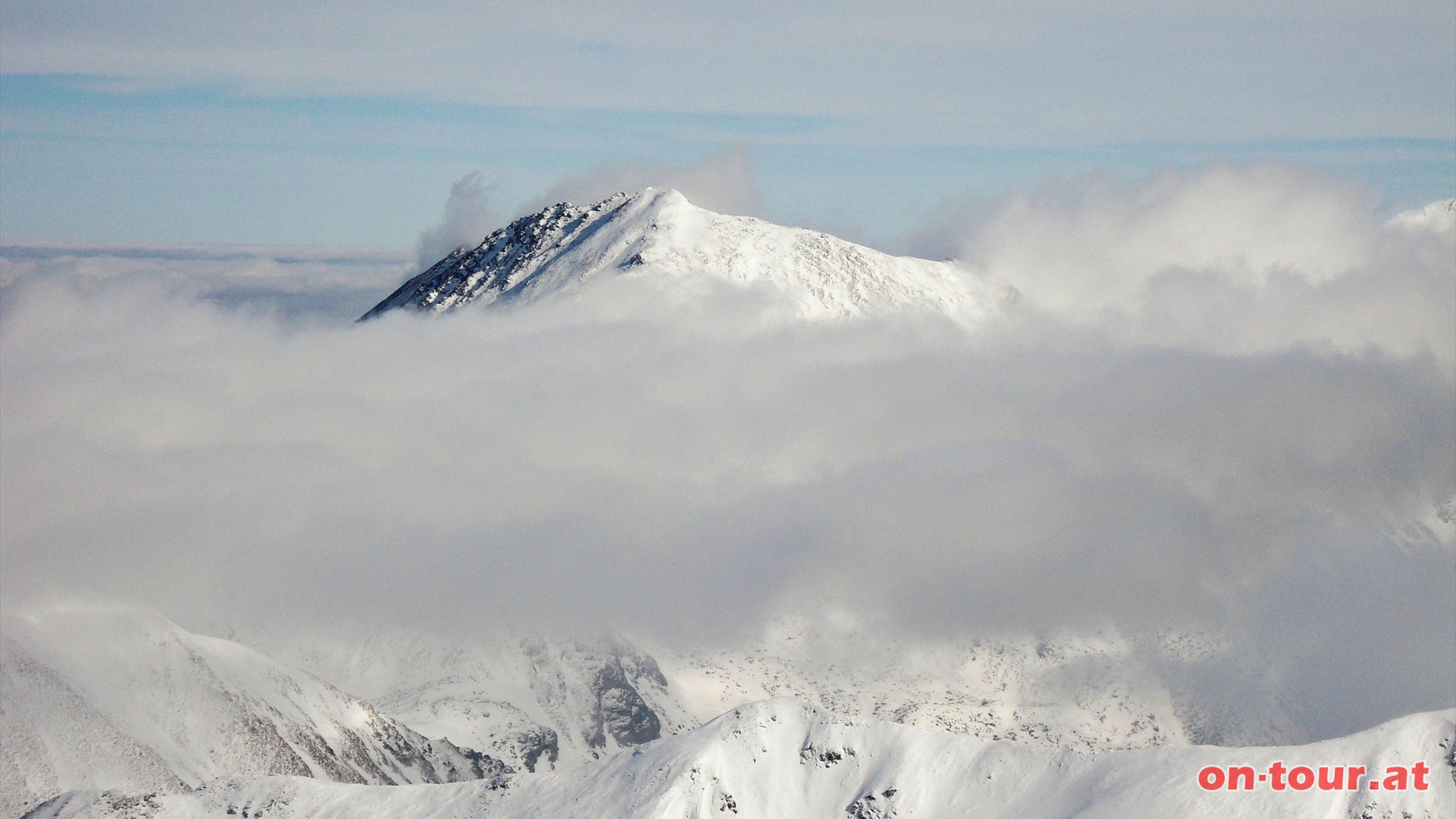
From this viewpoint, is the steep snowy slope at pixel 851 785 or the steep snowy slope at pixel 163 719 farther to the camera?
the steep snowy slope at pixel 163 719

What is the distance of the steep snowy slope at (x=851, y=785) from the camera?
114 meters

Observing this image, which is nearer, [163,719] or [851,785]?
[851,785]

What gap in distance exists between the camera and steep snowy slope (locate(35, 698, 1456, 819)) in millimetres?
114188

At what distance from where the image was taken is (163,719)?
161 m

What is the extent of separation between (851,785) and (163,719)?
319 feet

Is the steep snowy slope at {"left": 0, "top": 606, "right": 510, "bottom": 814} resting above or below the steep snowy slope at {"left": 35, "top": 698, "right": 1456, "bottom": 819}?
below

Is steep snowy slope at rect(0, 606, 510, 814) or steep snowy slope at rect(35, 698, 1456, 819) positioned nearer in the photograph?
steep snowy slope at rect(35, 698, 1456, 819)

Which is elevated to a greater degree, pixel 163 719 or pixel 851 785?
pixel 851 785

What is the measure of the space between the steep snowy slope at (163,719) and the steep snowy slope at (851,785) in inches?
634

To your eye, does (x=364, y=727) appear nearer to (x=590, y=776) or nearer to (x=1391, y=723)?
(x=590, y=776)

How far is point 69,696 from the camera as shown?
154 m

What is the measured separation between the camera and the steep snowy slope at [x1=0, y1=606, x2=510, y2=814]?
143 metres

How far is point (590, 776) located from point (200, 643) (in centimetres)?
8613

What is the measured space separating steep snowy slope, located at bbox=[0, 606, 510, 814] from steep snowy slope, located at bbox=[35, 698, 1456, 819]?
1611cm
